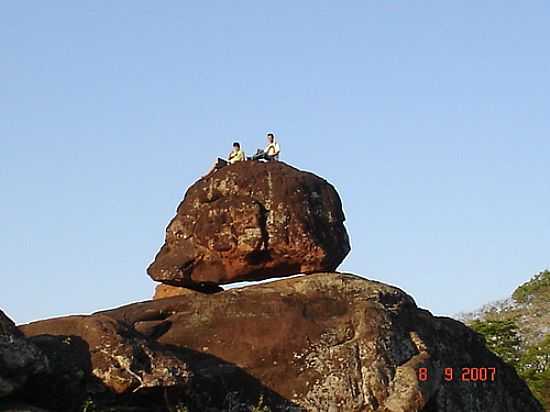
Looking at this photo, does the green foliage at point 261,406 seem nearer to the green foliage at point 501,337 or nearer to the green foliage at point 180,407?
the green foliage at point 180,407

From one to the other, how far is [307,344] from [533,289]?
115ft

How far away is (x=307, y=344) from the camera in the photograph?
18453 mm

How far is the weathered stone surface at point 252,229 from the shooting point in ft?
67.2

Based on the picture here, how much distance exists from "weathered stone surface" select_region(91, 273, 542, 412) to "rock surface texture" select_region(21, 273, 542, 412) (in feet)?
0.06

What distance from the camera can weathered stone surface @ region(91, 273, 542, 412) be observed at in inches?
697

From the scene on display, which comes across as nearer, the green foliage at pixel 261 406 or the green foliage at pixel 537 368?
the green foliage at pixel 261 406

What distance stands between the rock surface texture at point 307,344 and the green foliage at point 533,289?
30.9 meters

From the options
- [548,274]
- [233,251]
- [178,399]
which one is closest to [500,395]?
[233,251]

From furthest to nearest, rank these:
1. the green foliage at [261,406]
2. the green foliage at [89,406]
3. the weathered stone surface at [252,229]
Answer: the weathered stone surface at [252,229] < the green foliage at [261,406] < the green foliage at [89,406]

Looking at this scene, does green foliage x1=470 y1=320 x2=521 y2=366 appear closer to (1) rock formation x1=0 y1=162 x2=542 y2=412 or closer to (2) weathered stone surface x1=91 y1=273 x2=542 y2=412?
(1) rock formation x1=0 y1=162 x2=542 y2=412

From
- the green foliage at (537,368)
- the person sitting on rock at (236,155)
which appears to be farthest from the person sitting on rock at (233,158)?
the green foliage at (537,368)

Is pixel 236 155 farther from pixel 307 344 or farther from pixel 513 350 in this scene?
pixel 513 350

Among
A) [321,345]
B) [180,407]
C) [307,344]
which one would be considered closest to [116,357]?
[180,407]

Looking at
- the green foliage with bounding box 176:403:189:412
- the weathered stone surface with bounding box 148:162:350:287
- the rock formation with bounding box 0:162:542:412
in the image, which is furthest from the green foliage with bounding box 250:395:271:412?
the weathered stone surface with bounding box 148:162:350:287
